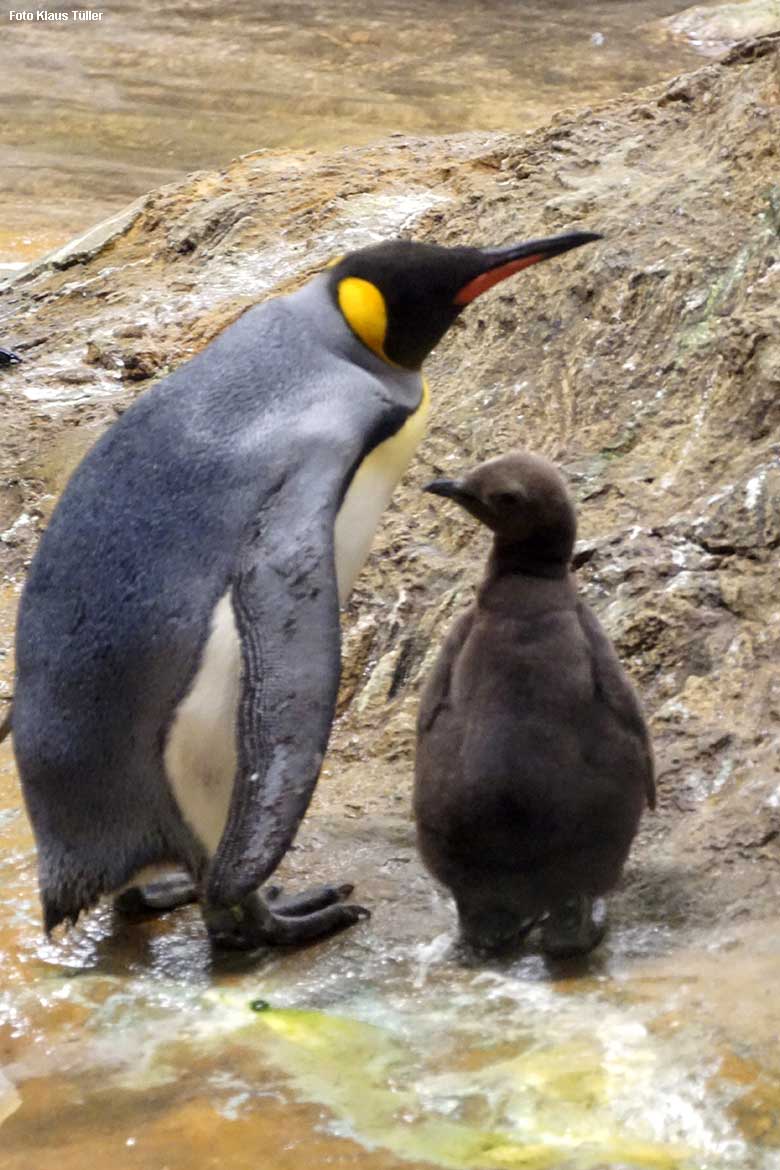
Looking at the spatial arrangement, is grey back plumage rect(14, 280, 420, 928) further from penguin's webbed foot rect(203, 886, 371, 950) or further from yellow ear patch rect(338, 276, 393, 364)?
yellow ear patch rect(338, 276, 393, 364)

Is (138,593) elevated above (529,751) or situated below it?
above

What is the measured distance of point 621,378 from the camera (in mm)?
4266

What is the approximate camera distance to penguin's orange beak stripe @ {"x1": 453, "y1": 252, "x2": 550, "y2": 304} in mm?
3359

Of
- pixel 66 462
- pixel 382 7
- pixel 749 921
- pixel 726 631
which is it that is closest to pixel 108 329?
pixel 66 462

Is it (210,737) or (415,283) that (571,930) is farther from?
(415,283)

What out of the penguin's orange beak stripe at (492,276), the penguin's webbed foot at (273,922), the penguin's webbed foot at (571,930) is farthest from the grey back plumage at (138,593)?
the penguin's webbed foot at (571,930)

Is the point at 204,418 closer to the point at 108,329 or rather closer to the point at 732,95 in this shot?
the point at 732,95

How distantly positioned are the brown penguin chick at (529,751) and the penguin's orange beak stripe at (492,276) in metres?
0.59

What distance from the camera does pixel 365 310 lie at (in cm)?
339

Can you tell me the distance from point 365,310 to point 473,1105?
1688 millimetres

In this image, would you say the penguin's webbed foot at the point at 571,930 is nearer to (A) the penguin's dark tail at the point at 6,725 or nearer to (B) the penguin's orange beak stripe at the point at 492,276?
(A) the penguin's dark tail at the point at 6,725

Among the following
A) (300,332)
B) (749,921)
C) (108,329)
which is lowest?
(749,921)

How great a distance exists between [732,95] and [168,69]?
941cm

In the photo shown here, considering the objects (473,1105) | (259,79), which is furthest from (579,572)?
(259,79)
